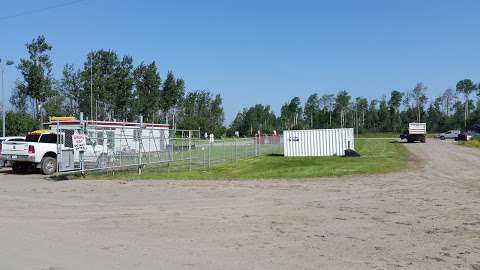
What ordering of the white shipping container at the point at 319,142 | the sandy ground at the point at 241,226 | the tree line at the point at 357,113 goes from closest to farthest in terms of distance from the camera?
the sandy ground at the point at 241,226 < the white shipping container at the point at 319,142 < the tree line at the point at 357,113

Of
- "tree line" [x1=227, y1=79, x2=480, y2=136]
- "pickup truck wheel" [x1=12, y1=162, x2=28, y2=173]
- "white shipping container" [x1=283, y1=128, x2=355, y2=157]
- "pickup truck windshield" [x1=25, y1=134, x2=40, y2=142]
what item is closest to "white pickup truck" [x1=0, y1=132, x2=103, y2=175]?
"pickup truck wheel" [x1=12, y1=162, x2=28, y2=173]

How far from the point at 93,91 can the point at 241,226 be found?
60019mm

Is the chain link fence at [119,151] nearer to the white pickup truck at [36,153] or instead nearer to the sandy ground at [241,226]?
the white pickup truck at [36,153]

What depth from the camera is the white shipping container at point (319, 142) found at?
37062 millimetres

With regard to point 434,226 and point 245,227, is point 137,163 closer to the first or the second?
point 245,227

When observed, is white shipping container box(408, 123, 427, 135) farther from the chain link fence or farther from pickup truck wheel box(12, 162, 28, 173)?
pickup truck wheel box(12, 162, 28, 173)

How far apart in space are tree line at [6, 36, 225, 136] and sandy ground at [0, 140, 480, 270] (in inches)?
1595

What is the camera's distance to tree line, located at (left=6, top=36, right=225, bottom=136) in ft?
184

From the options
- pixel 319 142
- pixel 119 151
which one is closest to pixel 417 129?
pixel 319 142

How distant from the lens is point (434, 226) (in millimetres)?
10594

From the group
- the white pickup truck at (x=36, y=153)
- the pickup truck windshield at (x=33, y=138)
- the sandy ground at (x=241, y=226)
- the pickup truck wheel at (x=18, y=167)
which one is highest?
the pickup truck windshield at (x=33, y=138)

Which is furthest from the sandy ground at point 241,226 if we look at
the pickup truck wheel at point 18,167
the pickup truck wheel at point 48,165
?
the pickup truck wheel at point 18,167

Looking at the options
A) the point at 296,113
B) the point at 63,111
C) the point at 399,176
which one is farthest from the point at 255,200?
the point at 296,113

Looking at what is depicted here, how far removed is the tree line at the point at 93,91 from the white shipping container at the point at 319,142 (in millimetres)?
30057
